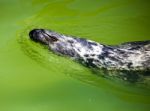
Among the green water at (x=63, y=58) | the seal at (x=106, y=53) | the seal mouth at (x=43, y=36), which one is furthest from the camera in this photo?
the seal mouth at (x=43, y=36)

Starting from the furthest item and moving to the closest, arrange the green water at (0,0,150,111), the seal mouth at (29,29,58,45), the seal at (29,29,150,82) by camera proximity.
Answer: the seal mouth at (29,29,58,45) → the seal at (29,29,150,82) → the green water at (0,0,150,111)

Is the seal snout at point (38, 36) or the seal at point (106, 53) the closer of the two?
the seal at point (106, 53)

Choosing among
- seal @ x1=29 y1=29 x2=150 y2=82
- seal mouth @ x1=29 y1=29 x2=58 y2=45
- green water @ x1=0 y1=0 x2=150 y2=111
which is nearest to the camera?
green water @ x1=0 y1=0 x2=150 y2=111

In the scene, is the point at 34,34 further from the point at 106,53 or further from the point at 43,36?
the point at 106,53

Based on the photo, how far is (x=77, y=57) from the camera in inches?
116

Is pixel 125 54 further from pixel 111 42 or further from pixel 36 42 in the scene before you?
pixel 36 42

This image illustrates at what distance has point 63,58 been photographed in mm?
3004

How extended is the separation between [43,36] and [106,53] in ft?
1.66

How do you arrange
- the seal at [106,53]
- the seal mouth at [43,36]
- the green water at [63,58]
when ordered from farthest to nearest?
the seal mouth at [43,36]
the seal at [106,53]
the green water at [63,58]

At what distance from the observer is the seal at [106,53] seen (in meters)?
2.76

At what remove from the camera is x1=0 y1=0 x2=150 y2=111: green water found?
261 cm

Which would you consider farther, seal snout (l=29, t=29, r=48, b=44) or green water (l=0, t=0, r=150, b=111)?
seal snout (l=29, t=29, r=48, b=44)

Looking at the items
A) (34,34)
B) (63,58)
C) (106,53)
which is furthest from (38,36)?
(106,53)

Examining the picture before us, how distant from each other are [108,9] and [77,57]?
37.1 inches
